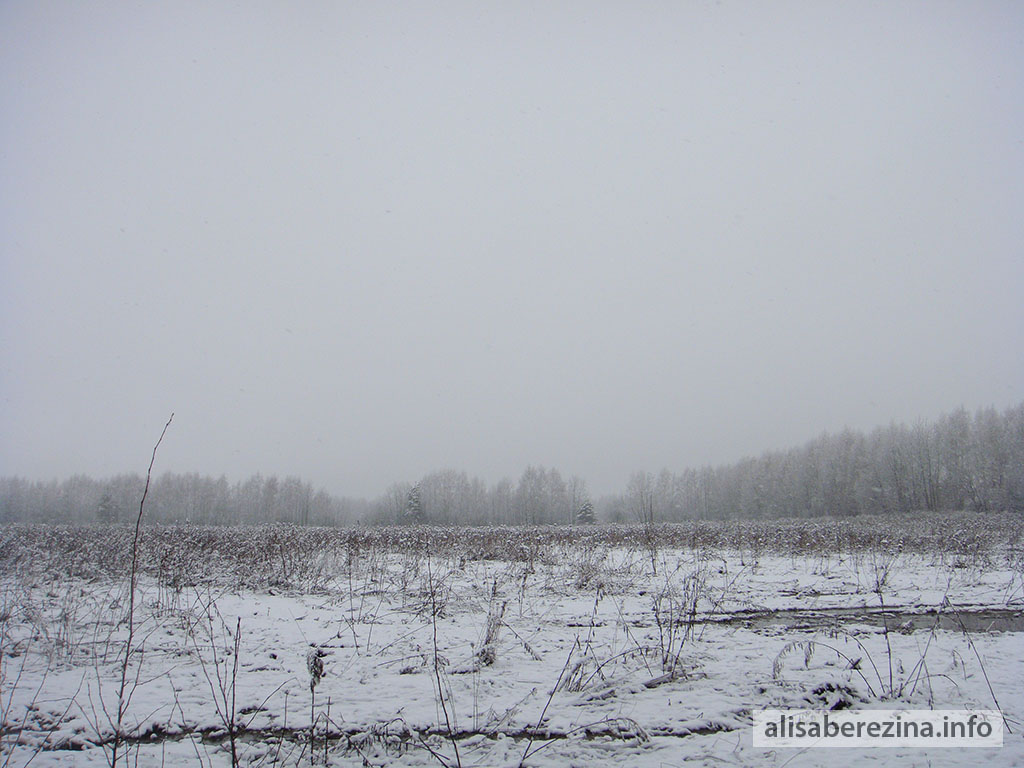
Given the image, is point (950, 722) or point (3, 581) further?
point (3, 581)

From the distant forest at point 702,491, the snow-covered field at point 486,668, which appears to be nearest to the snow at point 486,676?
the snow-covered field at point 486,668

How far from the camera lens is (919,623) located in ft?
19.6

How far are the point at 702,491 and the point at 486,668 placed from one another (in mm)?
88595

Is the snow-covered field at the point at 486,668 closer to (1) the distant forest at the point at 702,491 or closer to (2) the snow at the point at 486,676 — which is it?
(2) the snow at the point at 486,676

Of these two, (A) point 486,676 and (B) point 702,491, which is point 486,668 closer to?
(A) point 486,676

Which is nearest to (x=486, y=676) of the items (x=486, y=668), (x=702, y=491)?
(x=486, y=668)

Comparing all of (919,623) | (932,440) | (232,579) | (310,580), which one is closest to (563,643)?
(919,623)

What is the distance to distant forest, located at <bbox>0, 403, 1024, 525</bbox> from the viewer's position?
52.0 m

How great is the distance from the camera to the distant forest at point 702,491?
2046 inches

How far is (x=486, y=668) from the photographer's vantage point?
14.6 feet

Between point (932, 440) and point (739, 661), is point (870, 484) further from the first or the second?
point (739, 661)

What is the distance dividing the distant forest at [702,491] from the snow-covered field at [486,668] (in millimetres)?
40707

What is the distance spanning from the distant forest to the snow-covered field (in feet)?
134

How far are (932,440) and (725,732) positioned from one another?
73.3m
